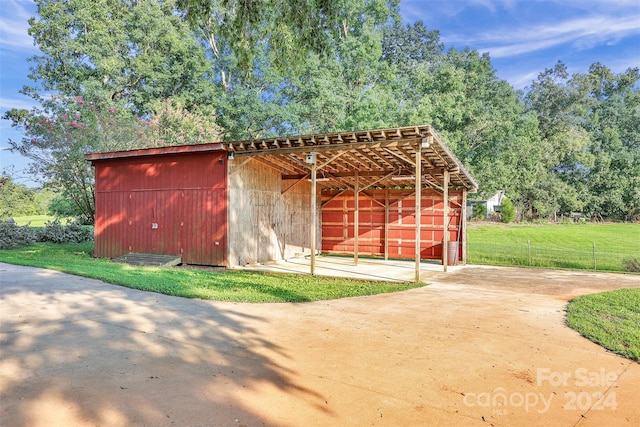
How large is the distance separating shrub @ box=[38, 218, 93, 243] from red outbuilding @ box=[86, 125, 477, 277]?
5.50m

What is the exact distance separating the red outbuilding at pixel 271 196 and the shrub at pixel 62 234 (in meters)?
5.50

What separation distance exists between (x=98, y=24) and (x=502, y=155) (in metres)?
25.5

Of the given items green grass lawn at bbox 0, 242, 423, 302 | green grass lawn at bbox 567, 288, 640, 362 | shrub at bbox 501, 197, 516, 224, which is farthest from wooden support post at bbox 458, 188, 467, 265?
shrub at bbox 501, 197, 516, 224

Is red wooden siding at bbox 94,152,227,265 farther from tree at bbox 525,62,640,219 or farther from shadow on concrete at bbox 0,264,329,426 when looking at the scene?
tree at bbox 525,62,640,219

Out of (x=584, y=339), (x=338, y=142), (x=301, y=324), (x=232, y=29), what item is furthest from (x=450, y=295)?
(x=232, y=29)

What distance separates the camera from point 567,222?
3316 centimetres

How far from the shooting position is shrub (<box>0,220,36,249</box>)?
15184mm

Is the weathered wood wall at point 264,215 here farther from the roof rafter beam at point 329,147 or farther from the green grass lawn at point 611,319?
the green grass lawn at point 611,319

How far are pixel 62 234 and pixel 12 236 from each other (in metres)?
1.95

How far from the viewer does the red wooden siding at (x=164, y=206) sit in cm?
1135

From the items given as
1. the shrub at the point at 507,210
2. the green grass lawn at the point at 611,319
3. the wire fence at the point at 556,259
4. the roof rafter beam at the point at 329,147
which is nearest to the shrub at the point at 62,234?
the roof rafter beam at the point at 329,147

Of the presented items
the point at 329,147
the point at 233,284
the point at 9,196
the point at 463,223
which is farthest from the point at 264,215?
the point at 9,196

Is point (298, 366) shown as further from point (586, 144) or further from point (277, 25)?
point (586, 144)

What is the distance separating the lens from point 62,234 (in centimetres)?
1738
